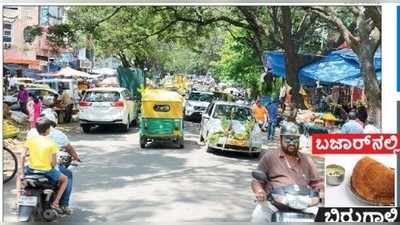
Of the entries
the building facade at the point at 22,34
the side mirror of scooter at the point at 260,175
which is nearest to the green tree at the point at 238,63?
the side mirror of scooter at the point at 260,175

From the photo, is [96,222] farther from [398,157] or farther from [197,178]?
[398,157]

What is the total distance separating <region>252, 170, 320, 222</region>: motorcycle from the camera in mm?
6742

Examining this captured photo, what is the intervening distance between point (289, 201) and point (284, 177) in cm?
23

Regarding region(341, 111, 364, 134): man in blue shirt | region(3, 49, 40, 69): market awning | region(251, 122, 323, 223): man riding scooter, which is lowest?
region(251, 122, 323, 223): man riding scooter

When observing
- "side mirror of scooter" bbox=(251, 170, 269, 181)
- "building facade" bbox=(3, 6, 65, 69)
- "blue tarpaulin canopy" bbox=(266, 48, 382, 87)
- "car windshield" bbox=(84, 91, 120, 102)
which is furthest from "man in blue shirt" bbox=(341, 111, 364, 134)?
"building facade" bbox=(3, 6, 65, 69)

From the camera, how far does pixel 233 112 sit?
24.3ft

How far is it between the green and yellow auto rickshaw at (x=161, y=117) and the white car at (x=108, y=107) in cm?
16

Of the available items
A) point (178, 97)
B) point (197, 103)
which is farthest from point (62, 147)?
point (197, 103)

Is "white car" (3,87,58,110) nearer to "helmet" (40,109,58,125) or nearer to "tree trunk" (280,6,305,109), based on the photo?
"helmet" (40,109,58,125)

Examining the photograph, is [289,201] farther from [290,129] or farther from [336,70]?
[336,70]

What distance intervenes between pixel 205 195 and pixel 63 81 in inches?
73.5

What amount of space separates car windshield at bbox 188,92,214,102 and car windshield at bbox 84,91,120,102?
80 cm

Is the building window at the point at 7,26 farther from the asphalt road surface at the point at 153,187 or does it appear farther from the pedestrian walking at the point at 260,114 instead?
the pedestrian walking at the point at 260,114

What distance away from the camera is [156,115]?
808 centimetres
